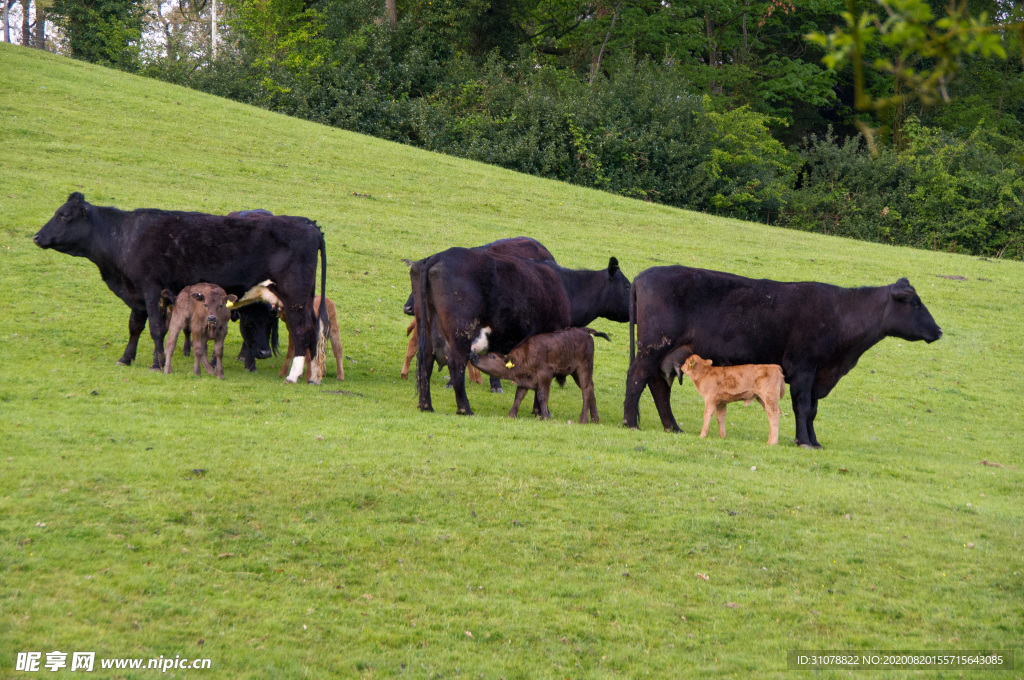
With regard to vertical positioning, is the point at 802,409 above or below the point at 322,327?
below

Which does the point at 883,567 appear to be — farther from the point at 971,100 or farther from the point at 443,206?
the point at 971,100

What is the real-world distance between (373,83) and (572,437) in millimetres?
35561

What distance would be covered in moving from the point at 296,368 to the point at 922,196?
34986mm

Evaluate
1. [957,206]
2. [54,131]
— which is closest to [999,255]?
[957,206]

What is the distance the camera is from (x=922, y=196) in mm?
42125

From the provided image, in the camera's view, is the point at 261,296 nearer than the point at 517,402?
No

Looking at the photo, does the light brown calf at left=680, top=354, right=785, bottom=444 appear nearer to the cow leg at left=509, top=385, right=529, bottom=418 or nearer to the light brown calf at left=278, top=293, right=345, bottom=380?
the cow leg at left=509, top=385, right=529, bottom=418

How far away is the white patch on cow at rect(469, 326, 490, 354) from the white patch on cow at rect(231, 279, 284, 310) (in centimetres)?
309

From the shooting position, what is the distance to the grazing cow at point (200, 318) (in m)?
13.7

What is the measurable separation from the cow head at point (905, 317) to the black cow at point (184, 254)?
8.17 m

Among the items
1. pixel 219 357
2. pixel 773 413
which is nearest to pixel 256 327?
pixel 219 357

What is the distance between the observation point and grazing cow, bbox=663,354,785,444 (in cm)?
1289

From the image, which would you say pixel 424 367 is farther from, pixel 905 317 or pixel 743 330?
pixel 905 317

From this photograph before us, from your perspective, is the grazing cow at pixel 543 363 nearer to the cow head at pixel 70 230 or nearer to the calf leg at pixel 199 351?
the calf leg at pixel 199 351
